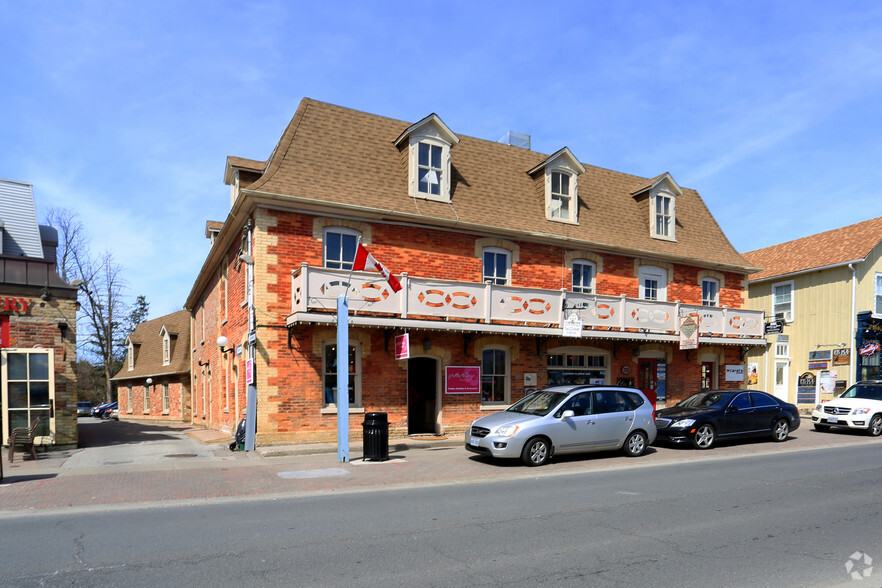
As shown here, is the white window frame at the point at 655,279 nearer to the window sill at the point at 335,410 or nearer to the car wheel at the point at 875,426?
the car wheel at the point at 875,426

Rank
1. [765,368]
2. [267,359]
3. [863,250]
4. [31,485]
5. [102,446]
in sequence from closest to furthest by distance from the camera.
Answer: [31,485] < [267,359] < [102,446] < [863,250] < [765,368]

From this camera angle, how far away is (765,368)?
2717cm

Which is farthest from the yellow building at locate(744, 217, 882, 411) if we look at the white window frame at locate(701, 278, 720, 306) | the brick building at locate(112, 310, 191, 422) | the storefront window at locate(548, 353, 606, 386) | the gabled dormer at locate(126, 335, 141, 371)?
the gabled dormer at locate(126, 335, 141, 371)

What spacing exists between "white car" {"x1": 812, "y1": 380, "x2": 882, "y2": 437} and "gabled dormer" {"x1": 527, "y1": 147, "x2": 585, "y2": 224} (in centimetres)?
931

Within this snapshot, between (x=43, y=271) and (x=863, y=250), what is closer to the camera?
(x=43, y=271)

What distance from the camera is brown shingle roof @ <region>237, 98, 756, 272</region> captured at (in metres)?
16.4

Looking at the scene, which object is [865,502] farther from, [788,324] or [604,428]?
[788,324]

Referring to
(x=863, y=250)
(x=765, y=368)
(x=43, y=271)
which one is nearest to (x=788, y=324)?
(x=765, y=368)

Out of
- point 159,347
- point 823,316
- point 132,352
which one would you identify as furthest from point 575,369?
point 132,352

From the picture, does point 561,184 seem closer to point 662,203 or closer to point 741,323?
point 662,203

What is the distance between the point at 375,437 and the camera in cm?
1328

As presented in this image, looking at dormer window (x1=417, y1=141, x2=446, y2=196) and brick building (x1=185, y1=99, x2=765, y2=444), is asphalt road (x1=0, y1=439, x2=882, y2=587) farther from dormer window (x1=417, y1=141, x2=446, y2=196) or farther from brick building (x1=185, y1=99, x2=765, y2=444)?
dormer window (x1=417, y1=141, x2=446, y2=196)

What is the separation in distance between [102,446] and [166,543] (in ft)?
37.8

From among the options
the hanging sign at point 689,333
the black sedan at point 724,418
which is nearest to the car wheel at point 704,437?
the black sedan at point 724,418
